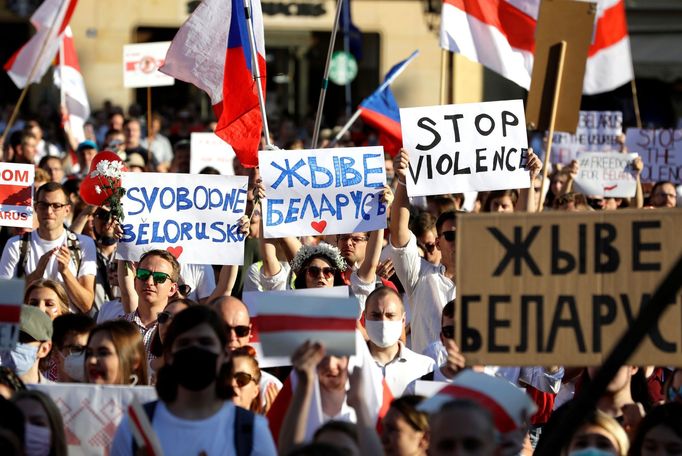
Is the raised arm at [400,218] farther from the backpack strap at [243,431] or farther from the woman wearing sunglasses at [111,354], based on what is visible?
the backpack strap at [243,431]

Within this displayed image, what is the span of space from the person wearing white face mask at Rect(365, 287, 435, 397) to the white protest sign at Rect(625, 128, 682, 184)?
7.02m

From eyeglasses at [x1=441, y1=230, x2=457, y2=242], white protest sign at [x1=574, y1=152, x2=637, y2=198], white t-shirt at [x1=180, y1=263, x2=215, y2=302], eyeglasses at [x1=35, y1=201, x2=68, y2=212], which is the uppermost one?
white protest sign at [x1=574, y1=152, x2=637, y2=198]

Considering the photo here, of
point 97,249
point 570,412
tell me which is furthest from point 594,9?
point 570,412

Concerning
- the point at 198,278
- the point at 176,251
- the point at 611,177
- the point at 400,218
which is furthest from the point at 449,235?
the point at 611,177

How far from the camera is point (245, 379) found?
579 cm

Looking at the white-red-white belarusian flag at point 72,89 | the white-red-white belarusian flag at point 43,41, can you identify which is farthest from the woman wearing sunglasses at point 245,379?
the white-red-white belarusian flag at point 72,89

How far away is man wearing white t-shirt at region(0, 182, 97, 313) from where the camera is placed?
8.69 metres

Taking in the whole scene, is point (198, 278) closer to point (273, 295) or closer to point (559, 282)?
point (273, 295)

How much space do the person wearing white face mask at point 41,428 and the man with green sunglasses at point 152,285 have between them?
2.33 metres

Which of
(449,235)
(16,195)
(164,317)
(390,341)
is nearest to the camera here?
(390,341)

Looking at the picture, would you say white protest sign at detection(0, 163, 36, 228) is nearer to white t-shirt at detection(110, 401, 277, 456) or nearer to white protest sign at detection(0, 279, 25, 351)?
white protest sign at detection(0, 279, 25, 351)

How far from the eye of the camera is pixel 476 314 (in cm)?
512

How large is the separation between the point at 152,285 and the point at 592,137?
7441 mm

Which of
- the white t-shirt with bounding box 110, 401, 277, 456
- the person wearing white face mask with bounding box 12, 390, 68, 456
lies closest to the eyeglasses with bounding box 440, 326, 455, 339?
the white t-shirt with bounding box 110, 401, 277, 456
